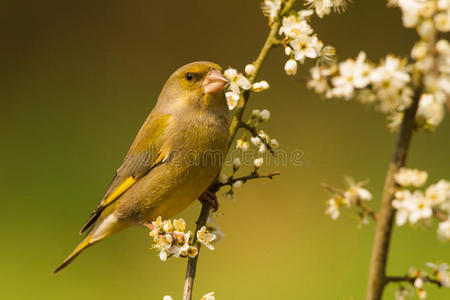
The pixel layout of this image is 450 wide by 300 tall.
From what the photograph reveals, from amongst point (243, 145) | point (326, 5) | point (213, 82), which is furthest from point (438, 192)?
point (213, 82)

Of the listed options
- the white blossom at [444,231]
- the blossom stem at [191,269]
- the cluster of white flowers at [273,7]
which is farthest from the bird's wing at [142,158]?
the white blossom at [444,231]

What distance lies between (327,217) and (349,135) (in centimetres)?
125

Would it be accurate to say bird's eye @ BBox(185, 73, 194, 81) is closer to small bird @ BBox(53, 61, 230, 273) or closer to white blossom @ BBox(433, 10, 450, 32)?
small bird @ BBox(53, 61, 230, 273)

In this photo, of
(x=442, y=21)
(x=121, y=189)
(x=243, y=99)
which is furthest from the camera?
(x=121, y=189)

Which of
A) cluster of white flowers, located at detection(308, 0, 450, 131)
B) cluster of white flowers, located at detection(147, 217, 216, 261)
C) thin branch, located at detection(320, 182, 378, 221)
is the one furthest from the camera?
cluster of white flowers, located at detection(147, 217, 216, 261)

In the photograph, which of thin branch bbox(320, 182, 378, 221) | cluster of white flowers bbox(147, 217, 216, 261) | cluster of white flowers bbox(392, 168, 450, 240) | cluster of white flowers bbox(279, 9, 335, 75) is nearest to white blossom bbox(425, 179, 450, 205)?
cluster of white flowers bbox(392, 168, 450, 240)

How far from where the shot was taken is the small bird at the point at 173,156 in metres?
2.53

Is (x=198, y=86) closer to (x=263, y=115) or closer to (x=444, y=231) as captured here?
(x=263, y=115)

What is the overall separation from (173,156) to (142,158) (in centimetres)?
26

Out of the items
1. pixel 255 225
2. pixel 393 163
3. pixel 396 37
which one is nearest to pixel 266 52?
pixel 393 163

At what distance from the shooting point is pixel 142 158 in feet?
9.27

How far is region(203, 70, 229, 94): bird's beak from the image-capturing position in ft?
8.34

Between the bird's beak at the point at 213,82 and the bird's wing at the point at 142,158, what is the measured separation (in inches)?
10.1

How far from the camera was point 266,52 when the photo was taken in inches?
69.8
